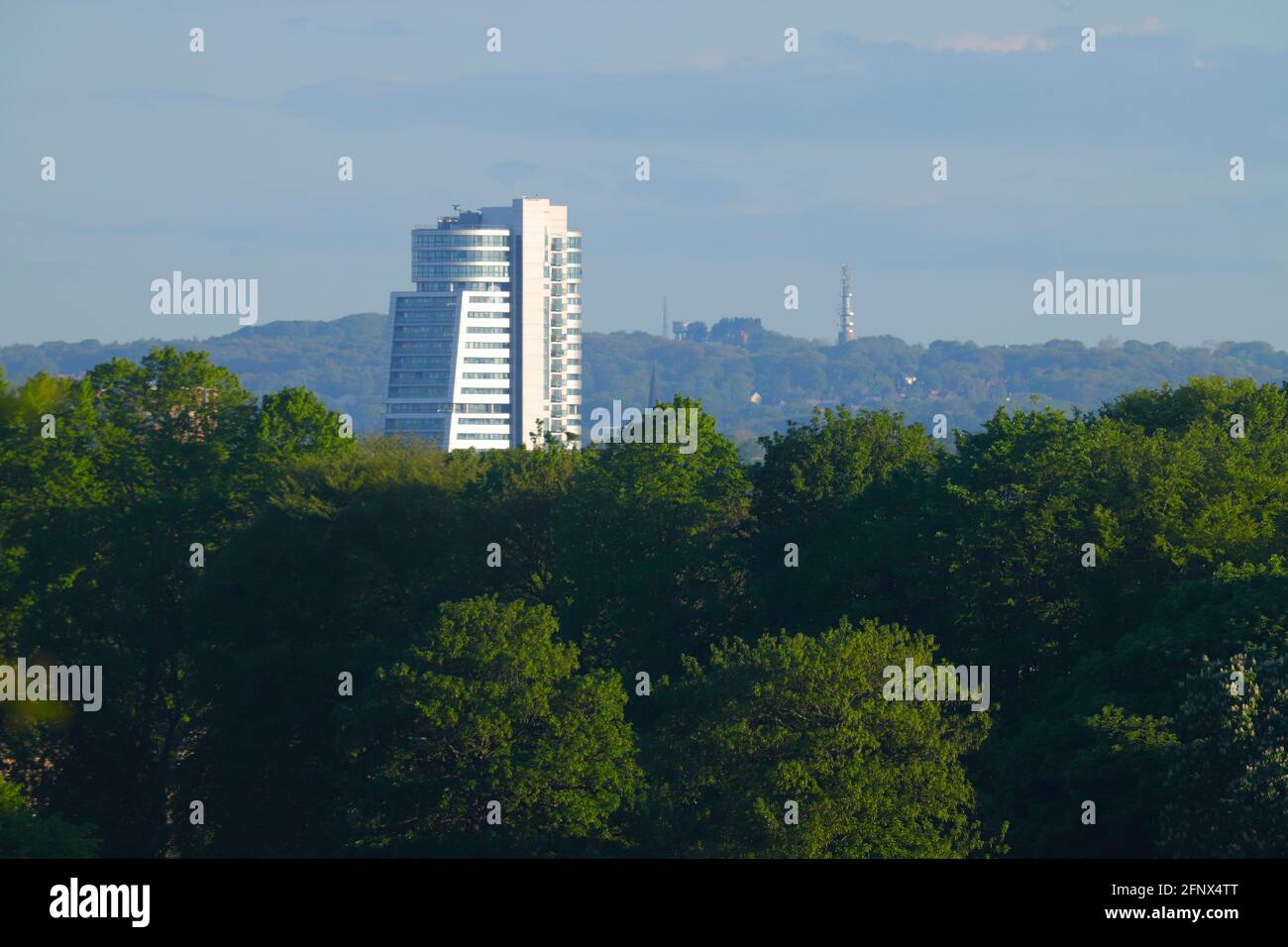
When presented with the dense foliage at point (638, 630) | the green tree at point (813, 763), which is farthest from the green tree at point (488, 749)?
the green tree at point (813, 763)

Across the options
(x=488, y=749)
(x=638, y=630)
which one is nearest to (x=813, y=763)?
(x=488, y=749)

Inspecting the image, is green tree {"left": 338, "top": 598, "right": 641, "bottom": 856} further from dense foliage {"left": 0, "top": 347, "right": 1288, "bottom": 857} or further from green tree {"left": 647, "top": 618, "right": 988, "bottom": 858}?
green tree {"left": 647, "top": 618, "right": 988, "bottom": 858}

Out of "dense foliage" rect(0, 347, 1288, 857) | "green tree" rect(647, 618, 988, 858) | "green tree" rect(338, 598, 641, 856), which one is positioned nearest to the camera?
"green tree" rect(647, 618, 988, 858)

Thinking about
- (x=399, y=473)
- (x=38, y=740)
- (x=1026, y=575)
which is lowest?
(x=38, y=740)

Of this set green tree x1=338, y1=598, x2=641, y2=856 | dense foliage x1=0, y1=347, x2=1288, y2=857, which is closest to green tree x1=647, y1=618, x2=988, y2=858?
dense foliage x1=0, y1=347, x2=1288, y2=857

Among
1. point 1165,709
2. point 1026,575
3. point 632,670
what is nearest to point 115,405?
point 632,670

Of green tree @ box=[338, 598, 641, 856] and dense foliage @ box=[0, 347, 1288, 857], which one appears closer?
dense foliage @ box=[0, 347, 1288, 857]
